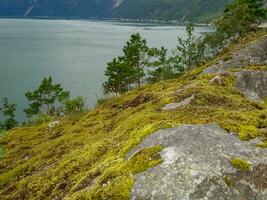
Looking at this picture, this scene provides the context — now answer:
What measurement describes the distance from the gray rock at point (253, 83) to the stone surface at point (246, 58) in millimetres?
7838

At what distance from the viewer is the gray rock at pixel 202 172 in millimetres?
12406

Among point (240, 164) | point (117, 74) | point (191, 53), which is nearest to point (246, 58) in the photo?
point (240, 164)

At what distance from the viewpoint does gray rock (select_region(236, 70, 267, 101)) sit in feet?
Result: 88.0

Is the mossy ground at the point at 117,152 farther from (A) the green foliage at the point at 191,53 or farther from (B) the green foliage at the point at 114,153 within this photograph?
(A) the green foliage at the point at 191,53

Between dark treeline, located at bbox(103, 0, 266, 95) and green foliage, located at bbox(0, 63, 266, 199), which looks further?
dark treeline, located at bbox(103, 0, 266, 95)

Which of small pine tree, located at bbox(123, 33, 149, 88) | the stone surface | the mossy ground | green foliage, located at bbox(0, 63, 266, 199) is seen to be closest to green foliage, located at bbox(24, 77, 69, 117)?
small pine tree, located at bbox(123, 33, 149, 88)

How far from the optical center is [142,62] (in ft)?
303

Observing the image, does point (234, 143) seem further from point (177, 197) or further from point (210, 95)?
point (210, 95)

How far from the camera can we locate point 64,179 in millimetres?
18141

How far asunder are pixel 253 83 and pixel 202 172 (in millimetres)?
16899

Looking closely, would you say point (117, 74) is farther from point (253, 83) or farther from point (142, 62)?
point (253, 83)

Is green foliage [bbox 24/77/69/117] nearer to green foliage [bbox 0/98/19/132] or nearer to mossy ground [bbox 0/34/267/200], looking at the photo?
green foliage [bbox 0/98/19/132]

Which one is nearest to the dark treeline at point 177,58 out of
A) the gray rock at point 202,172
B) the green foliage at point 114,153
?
the green foliage at point 114,153

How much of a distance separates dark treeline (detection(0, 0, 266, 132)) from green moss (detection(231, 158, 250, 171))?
199 ft
